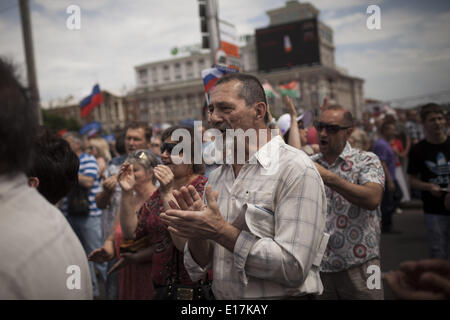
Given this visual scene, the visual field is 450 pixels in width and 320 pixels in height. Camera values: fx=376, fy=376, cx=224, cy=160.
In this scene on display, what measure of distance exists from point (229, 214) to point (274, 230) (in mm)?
237

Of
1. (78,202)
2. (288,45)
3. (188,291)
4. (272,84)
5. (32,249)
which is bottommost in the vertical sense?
(188,291)

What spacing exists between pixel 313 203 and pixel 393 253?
492 centimetres

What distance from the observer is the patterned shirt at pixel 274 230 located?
1610 mm

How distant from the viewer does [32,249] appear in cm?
99

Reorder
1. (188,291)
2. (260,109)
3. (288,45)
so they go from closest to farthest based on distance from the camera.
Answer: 1. (260,109)
2. (188,291)
3. (288,45)

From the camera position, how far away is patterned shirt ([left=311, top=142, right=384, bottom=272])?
8.62ft

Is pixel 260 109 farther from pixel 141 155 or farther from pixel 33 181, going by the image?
pixel 141 155

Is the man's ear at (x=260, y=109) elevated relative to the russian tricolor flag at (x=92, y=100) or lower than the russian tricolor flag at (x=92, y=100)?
lower

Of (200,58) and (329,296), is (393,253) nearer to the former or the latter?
(329,296)

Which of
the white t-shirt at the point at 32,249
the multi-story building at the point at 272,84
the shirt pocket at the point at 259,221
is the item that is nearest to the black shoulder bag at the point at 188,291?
the shirt pocket at the point at 259,221

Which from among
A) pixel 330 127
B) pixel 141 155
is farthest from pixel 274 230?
pixel 141 155

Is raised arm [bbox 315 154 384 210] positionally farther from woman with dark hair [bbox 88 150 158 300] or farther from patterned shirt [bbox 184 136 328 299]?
woman with dark hair [bbox 88 150 158 300]

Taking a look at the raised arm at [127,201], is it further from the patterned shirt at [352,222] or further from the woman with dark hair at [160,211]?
the patterned shirt at [352,222]
